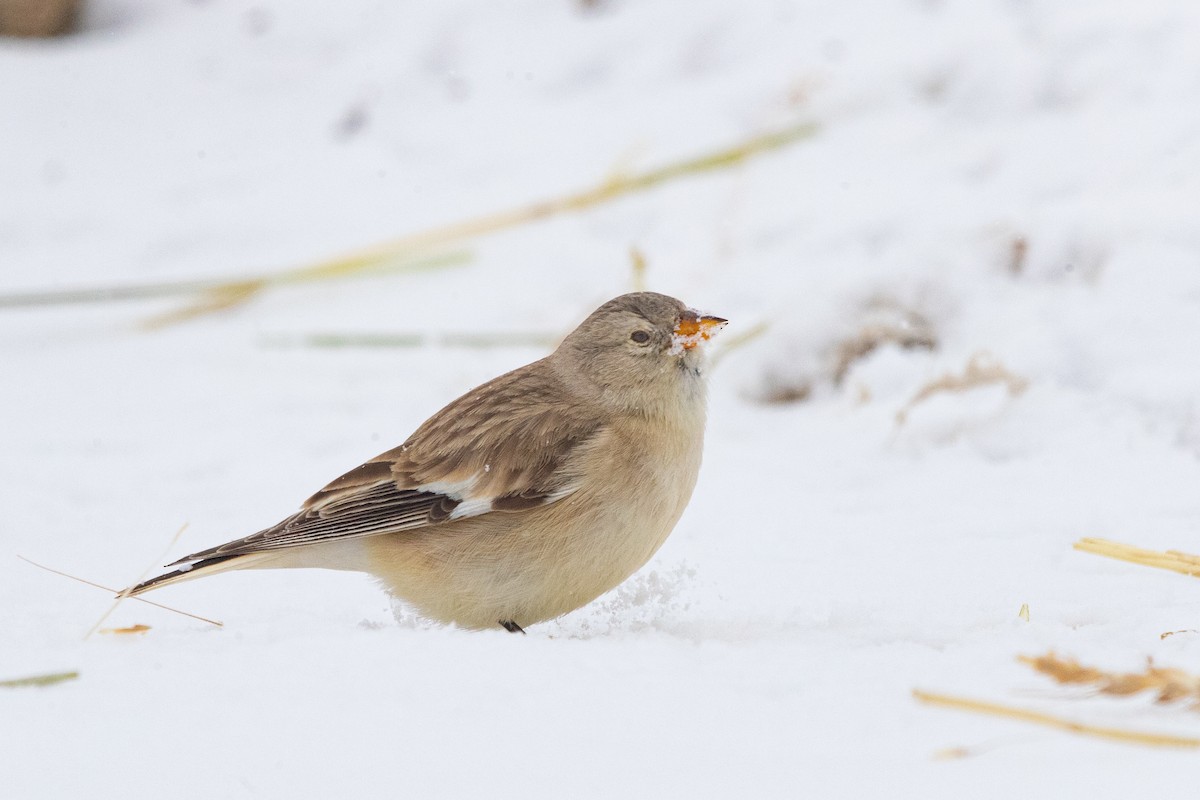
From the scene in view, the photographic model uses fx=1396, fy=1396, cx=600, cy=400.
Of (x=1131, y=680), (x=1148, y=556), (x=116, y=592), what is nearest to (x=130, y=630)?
(x=116, y=592)

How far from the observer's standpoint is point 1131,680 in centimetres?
207

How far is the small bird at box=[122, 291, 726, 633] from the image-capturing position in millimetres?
2939

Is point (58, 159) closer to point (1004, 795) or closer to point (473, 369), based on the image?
point (473, 369)

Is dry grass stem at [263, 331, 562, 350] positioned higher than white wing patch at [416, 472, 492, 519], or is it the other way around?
dry grass stem at [263, 331, 562, 350]

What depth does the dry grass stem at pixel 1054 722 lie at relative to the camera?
2.04m

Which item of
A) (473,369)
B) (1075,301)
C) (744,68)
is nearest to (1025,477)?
(1075,301)

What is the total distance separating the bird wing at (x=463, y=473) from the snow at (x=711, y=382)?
8.7 inches

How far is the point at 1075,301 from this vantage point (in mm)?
4488

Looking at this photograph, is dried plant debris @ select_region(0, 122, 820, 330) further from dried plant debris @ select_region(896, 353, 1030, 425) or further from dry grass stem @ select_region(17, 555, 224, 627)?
dry grass stem @ select_region(17, 555, 224, 627)

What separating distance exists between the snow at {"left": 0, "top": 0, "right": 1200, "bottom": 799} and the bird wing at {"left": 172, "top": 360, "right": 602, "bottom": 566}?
22cm

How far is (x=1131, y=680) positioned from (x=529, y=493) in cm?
133

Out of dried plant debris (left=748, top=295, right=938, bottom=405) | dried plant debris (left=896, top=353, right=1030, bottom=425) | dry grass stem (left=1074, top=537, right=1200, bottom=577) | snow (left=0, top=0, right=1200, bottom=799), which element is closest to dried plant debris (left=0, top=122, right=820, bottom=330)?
snow (left=0, top=0, right=1200, bottom=799)

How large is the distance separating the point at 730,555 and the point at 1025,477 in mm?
946

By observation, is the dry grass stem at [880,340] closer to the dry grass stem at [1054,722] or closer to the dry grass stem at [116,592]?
the dry grass stem at [116,592]
